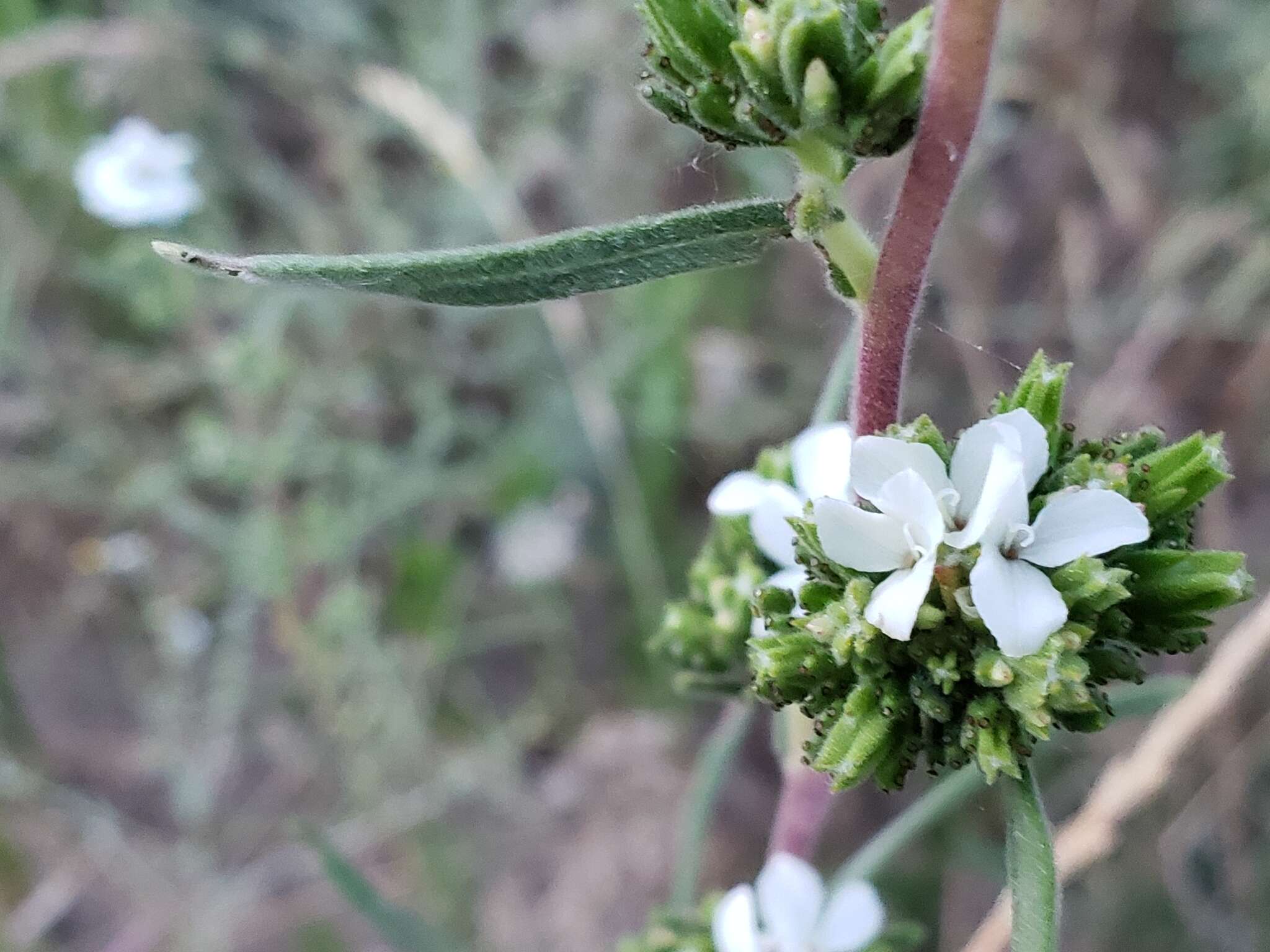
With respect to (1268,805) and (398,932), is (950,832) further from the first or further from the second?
(398,932)

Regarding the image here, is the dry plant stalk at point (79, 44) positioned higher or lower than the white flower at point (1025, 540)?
higher

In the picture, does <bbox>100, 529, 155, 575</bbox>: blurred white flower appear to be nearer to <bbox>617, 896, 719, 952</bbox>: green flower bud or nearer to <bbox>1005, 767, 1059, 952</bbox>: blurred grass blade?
<bbox>617, 896, 719, 952</bbox>: green flower bud

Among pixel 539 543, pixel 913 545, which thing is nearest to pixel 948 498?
pixel 913 545

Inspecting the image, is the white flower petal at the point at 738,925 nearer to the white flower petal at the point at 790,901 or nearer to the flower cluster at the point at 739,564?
the white flower petal at the point at 790,901

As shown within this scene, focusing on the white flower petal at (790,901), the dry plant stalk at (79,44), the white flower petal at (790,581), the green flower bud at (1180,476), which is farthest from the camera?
the dry plant stalk at (79,44)

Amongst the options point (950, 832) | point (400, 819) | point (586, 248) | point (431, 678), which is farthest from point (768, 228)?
point (431, 678)

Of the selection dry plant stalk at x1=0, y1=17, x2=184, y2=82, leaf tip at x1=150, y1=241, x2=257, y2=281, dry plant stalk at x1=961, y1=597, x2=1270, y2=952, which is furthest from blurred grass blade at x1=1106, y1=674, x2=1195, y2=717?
dry plant stalk at x1=0, y1=17, x2=184, y2=82

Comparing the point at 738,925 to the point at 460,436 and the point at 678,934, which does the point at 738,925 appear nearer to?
the point at 678,934

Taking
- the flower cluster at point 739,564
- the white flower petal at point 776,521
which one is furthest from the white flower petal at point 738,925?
the white flower petal at point 776,521
